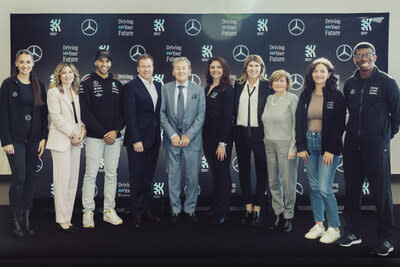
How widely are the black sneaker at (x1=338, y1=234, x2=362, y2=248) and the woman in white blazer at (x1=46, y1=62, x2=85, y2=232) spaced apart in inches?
92.6

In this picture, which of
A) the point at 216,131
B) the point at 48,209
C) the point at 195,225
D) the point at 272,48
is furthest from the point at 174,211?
the point at 272,48

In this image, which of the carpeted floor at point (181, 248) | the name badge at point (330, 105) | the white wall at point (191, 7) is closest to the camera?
the carpeted floor at point (181, 248)

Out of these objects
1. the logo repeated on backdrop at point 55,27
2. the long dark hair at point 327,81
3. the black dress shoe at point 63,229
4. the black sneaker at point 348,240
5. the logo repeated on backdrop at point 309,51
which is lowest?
the black dress shoe at point 63,229

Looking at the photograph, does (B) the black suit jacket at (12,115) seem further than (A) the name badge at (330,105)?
Yes

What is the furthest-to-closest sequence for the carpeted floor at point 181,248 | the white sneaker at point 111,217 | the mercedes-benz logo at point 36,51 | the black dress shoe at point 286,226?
1. the mercedes-benz logo at point 36,51
2. the white sneaker at point 111,217
3. the black dress shoe at point 286,226
4. the carpeted floor at point 181,248

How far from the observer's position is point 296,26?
162 inches

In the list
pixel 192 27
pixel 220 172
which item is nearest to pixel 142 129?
pixel 220 172

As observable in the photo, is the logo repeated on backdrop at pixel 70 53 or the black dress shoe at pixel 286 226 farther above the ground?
the logo repeated on backdrop at pixel 70 53

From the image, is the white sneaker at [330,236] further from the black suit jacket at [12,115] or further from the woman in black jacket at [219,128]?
the black suit jacket at [12,115]

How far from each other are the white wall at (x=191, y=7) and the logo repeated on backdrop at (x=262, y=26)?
510mm

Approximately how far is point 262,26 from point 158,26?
1.23 meters

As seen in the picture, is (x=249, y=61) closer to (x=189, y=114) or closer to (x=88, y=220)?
(x=189, y=114)

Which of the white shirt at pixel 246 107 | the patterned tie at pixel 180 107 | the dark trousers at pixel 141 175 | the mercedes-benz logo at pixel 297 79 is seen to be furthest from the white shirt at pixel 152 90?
the mercedes-benz logo at pixel 297 79

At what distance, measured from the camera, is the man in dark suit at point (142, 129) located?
128 inches
